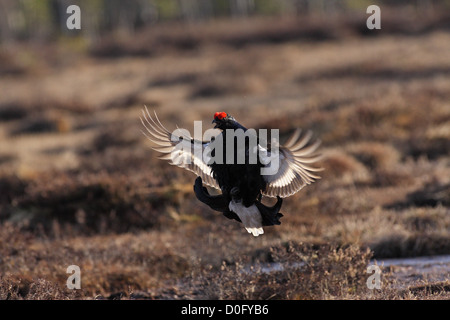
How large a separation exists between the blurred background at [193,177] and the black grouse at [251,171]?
57 cm

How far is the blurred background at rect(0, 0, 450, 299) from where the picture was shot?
5609 mm

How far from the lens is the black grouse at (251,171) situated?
468cm

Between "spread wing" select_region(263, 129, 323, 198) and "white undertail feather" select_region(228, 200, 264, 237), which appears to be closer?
"spread wing" select_region(263, 129, 323, 198)

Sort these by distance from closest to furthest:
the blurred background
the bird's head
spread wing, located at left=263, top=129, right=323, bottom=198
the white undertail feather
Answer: the bird's head
spread wing, located at left=263, top=129, right=323, bottom=198
the white undertail feather
the blurred background

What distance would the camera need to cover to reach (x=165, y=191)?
8.44 m

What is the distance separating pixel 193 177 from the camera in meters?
9.11

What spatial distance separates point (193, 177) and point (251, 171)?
4.38 metres

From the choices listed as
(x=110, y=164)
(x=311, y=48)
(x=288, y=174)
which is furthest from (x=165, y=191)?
(x=311, y=48)

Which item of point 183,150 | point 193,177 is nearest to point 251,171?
point 183,150

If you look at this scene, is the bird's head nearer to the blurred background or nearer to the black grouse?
the black grouse

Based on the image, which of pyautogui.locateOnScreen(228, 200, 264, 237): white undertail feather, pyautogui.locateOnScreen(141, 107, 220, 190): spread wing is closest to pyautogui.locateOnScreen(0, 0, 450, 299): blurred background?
pyautogui.locateOnScreen(228, 200, 264, 237): white undertail feather

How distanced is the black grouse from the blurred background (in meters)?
0.57

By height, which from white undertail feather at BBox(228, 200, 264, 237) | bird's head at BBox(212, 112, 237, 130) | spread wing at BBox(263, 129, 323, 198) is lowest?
white undertail feather at BBox(228, 200, 264, 237)

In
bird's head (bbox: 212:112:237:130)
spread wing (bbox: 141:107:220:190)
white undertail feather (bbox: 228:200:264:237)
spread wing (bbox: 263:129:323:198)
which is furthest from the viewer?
spread wing (bbox: 141:107:220:190)
